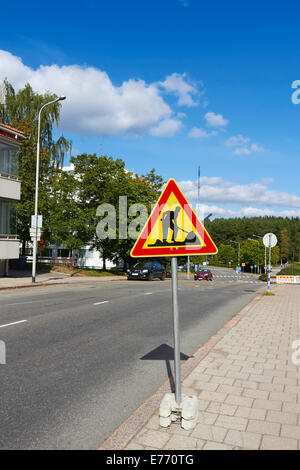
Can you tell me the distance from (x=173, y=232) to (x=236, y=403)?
1.97m

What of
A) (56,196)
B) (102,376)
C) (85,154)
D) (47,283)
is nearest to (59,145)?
(85,154)

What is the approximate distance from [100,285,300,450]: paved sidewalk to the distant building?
1945 centimetres

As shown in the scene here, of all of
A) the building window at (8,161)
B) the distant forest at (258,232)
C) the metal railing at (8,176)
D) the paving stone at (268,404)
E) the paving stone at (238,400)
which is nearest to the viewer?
the paving stone at (268,404)

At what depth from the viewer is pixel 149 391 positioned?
192 inches

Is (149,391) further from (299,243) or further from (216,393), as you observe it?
(299,243)

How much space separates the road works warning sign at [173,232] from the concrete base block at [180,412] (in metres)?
1.36

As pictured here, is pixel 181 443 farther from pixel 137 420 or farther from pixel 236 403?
pixel 236 403

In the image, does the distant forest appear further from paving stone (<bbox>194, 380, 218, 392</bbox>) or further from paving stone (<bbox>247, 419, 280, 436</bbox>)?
paving stone (<bbox>247, 419, 280, 436</bbox>)

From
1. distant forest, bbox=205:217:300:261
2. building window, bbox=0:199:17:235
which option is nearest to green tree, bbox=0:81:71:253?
building window, bbox=0:199:17:235

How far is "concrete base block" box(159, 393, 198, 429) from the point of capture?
3654 millimetres

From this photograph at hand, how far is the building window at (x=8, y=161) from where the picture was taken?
25094mm

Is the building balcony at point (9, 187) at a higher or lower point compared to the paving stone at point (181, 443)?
higher

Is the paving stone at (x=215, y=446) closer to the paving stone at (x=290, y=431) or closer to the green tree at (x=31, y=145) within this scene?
the paving stone at (x=290, y=431)

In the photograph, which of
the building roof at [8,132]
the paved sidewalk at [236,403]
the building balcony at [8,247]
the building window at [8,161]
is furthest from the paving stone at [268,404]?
the building roof at [8,132]
